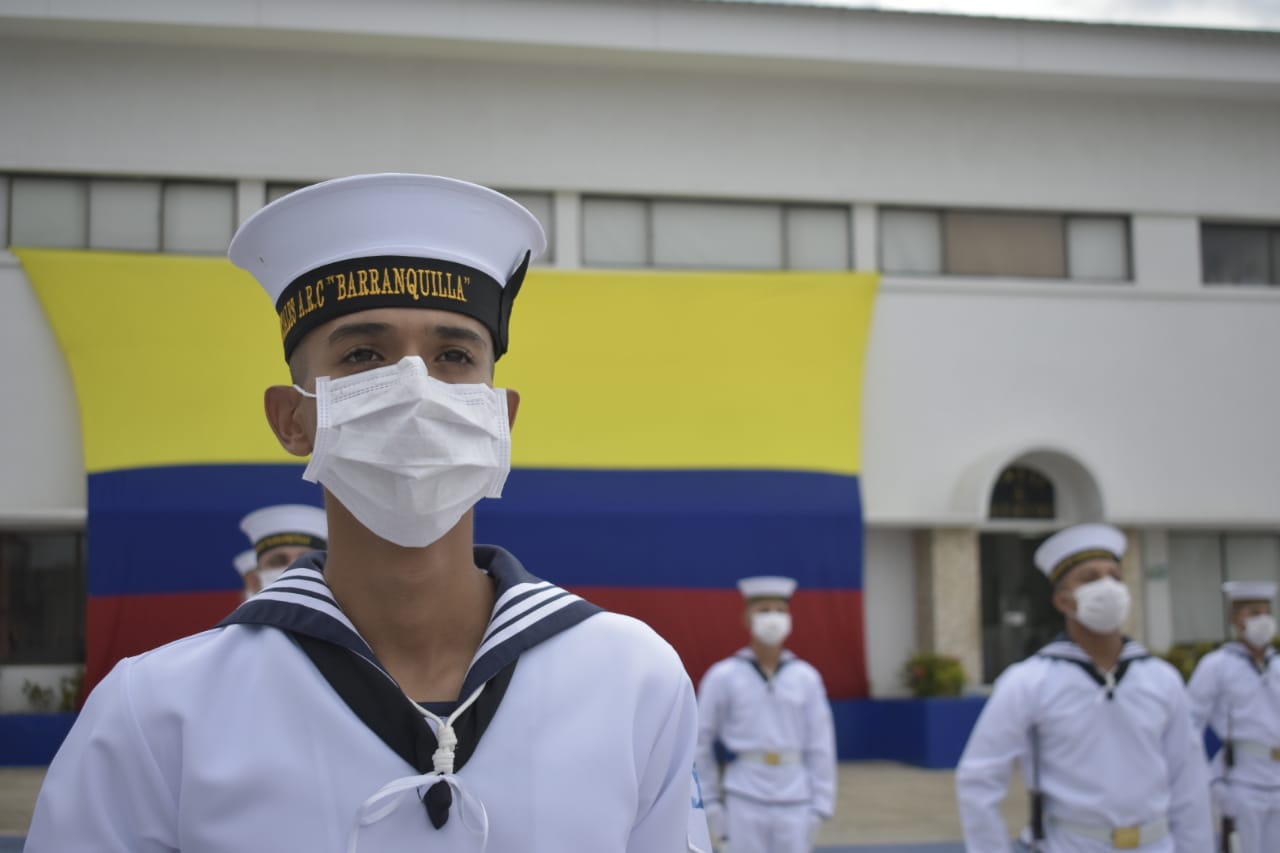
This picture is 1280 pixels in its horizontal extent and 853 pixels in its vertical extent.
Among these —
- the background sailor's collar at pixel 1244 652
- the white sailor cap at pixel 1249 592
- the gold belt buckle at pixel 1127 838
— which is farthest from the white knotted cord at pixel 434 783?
the white sailor cap at pixel 1249 592

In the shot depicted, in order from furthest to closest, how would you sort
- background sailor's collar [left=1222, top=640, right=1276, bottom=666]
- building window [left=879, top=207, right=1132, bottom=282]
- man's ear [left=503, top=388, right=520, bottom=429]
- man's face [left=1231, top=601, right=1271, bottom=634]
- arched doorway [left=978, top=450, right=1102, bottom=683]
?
1. building window [left=879, top=207, right=1132, bottom=282]
2. arched doorway [left=978, top=450, right=1102, bottom=683]
3. man's face [left=1231, top=601, right=1271, bottom=634]
4. background sailor's collar [left=1222, top=640, right=1276, bottom=666]
5. man's ear [left=503, top=388, right=520, bottom=429]

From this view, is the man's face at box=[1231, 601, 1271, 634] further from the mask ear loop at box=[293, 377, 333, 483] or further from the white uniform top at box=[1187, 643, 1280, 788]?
the mask ear loop at box=[293, 377, 333, 483]

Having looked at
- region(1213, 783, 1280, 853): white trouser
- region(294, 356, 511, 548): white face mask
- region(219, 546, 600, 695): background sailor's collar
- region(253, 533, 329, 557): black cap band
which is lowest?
region(1213, 783, 1280, 853): white trouser

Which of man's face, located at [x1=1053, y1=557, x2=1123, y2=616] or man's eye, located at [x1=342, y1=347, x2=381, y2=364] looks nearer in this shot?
man's eye, located at [x1=342, y1=347, x2=381, y2=364]

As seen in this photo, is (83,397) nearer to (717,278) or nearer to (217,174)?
(217,174)

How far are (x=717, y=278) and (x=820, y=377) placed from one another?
1812 mm

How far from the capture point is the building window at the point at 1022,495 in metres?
18.8

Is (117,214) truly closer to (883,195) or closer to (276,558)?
(883,195)

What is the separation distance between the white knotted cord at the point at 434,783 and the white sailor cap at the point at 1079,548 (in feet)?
18.8

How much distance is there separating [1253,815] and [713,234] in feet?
34.4

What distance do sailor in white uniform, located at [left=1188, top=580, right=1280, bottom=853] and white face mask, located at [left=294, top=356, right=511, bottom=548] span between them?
Answer: 30.2 feet

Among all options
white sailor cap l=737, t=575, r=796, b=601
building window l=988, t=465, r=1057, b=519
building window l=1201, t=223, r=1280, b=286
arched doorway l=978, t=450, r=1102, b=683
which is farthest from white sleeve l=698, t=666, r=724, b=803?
building window l=1201, t=223, r=1280, b=286

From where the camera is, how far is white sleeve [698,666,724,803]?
986cm

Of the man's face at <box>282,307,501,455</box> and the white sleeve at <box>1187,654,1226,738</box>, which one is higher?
the man's face at <box>282,307,501,455</box>
